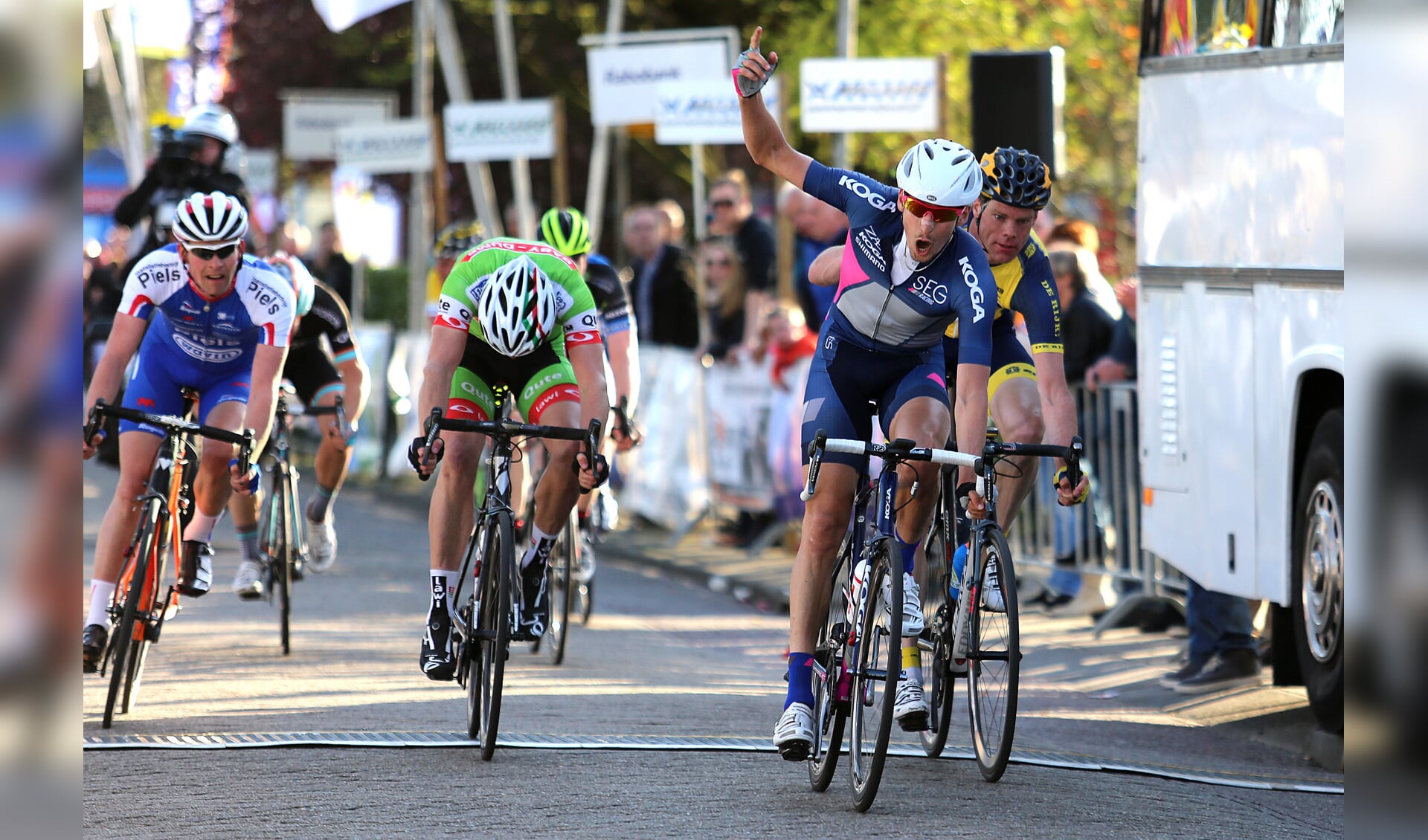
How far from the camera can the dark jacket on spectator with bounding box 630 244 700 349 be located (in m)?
15.1

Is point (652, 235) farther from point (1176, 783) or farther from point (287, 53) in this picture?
point (287, 53)

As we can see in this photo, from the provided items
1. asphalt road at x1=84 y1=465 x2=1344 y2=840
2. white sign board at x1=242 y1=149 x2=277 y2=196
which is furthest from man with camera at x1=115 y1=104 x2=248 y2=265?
white sign board at x1=242 y1=149 x2=277 y2=196

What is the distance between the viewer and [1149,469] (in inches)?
375

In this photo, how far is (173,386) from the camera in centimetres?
843

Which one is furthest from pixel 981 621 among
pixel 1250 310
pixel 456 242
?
pixel 456 242

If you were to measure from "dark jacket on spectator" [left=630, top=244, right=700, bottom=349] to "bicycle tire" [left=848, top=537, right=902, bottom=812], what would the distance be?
9411 mm

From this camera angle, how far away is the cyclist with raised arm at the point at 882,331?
5.98 m

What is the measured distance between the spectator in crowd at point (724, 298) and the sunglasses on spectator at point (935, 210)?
8.46m

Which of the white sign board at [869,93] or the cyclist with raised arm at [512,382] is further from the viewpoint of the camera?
the white sign board at [869,93]

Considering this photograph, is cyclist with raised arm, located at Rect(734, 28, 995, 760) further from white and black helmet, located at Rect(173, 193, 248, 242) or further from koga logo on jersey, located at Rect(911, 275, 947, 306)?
white and black helmet, located at Rect(173, 193, 248, 242)

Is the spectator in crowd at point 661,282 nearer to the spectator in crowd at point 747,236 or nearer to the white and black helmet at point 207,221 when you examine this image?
the spectator in crowd at point 747,236

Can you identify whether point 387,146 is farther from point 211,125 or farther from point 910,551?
point 910,551

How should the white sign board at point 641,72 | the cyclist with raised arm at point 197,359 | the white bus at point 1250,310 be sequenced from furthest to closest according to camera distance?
1. the white sign board at point 641,72
2. the cyclist with raised arm at point 197,359
3. the white bus at point 1250,310

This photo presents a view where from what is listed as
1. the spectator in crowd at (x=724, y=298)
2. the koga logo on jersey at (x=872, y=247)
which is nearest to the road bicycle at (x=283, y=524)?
the koga logo on jersey at (x=872, y=247)
